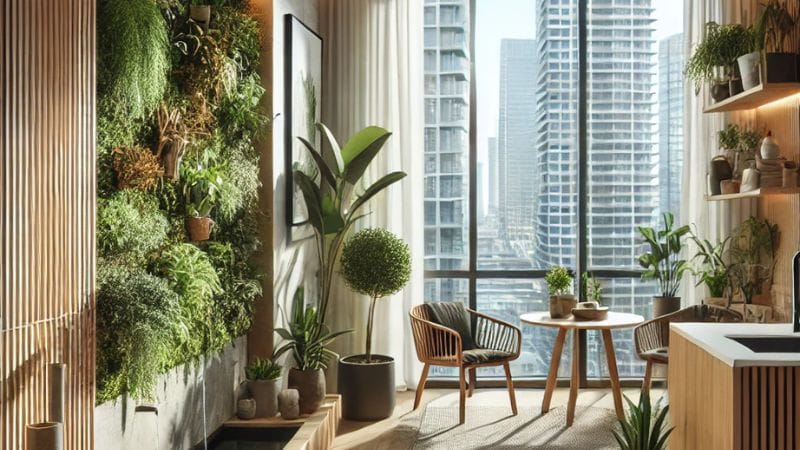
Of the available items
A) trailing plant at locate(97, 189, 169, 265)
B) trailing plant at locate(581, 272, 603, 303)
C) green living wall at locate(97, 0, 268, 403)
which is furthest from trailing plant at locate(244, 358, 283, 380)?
Answer: trailing plant at locate(581, 272, 603, 303)

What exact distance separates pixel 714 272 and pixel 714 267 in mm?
46

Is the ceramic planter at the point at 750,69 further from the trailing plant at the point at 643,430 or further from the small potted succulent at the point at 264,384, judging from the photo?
the small potted succulent at the point at 264,384

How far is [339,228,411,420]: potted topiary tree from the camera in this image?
19.6 feet

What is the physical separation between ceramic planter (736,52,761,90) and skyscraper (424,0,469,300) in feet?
7.46

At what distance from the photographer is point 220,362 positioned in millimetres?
4895

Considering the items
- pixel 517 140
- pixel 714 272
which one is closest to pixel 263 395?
pixel 517 140

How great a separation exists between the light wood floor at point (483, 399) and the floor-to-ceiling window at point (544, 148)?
0.93 ft

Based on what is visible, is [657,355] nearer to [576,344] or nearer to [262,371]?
[576,344]

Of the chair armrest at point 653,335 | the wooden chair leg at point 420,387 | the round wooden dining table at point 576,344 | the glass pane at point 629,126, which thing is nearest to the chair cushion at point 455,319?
the wooden chair leg at point 420,387

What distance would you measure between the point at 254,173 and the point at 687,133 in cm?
359

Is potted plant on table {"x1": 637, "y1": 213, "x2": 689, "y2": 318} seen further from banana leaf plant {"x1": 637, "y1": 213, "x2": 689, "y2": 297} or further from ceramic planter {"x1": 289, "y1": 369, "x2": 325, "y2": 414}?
ceramic planter {"x1": 289, "y1": 369, "x2": 325, "y2": 414}

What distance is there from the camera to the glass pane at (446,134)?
718cm

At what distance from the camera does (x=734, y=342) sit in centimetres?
336

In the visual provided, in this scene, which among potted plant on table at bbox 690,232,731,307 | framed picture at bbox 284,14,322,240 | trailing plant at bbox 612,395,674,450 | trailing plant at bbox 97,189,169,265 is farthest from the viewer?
potted plant on table at bbox 690,232,731,307
